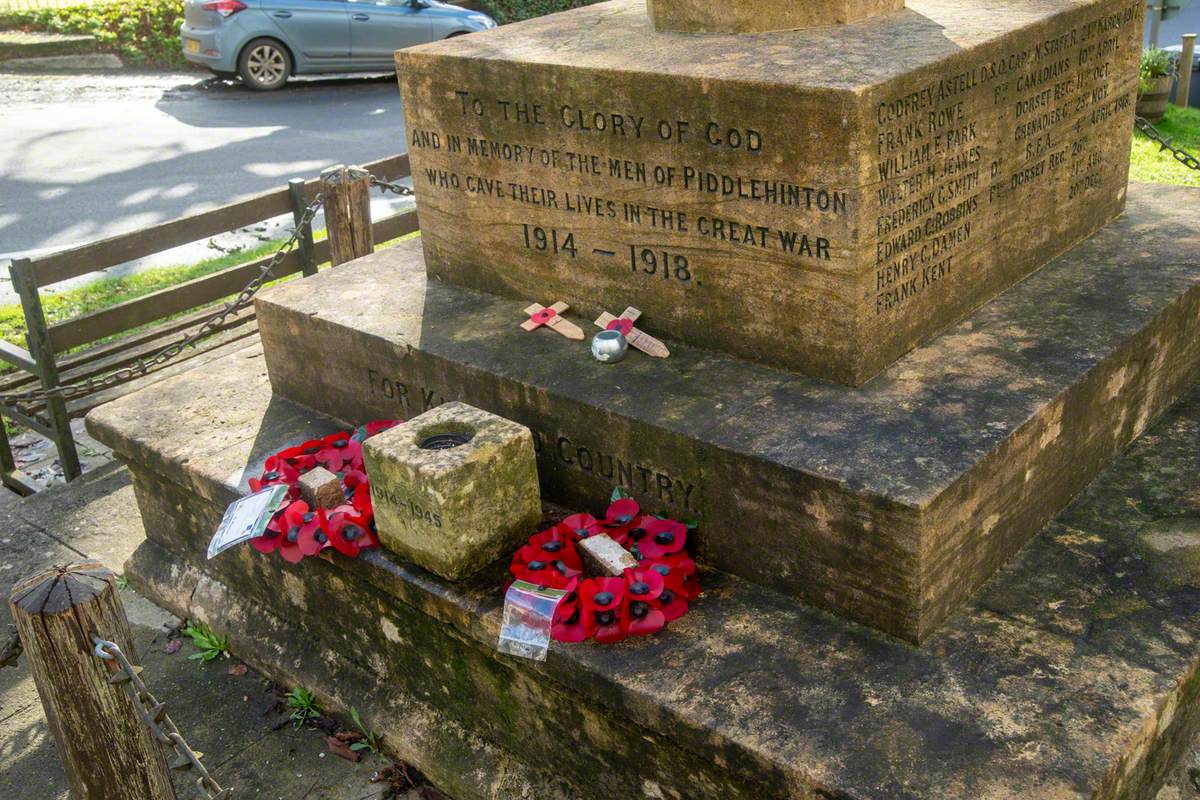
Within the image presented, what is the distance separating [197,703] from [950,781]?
9.09 feet

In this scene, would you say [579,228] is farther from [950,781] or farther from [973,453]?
[950,781]

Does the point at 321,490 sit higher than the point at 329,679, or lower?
higher

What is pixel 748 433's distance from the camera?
357cm

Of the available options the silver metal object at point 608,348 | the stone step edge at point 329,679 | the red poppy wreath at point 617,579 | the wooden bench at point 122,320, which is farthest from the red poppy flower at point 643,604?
the wooden bench at point 122,320

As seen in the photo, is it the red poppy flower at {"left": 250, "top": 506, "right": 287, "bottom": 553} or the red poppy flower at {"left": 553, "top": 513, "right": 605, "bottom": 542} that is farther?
the red poppy flower at {"left": 250, "top": 506, "right": 287, "bottom": 553}

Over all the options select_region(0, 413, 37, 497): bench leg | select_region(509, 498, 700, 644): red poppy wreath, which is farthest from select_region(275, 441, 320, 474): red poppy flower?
select_region(0, 413, 37, 497): bench leg

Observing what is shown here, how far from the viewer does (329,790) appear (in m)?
3.86

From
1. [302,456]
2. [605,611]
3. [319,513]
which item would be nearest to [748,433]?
[605,611]

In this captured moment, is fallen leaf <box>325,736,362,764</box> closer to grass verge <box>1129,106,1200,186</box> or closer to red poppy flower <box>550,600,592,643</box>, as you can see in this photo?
red poppy flower <box>550,600,592,643</box>

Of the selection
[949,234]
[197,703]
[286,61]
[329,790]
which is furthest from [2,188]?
[949,234]

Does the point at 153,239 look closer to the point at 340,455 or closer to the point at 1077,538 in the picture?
the point at 340,455

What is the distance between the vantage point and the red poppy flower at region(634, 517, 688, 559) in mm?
3621

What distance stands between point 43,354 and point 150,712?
3.50m

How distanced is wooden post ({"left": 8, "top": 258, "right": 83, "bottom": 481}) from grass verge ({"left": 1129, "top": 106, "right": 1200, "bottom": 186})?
6348 millimetres
